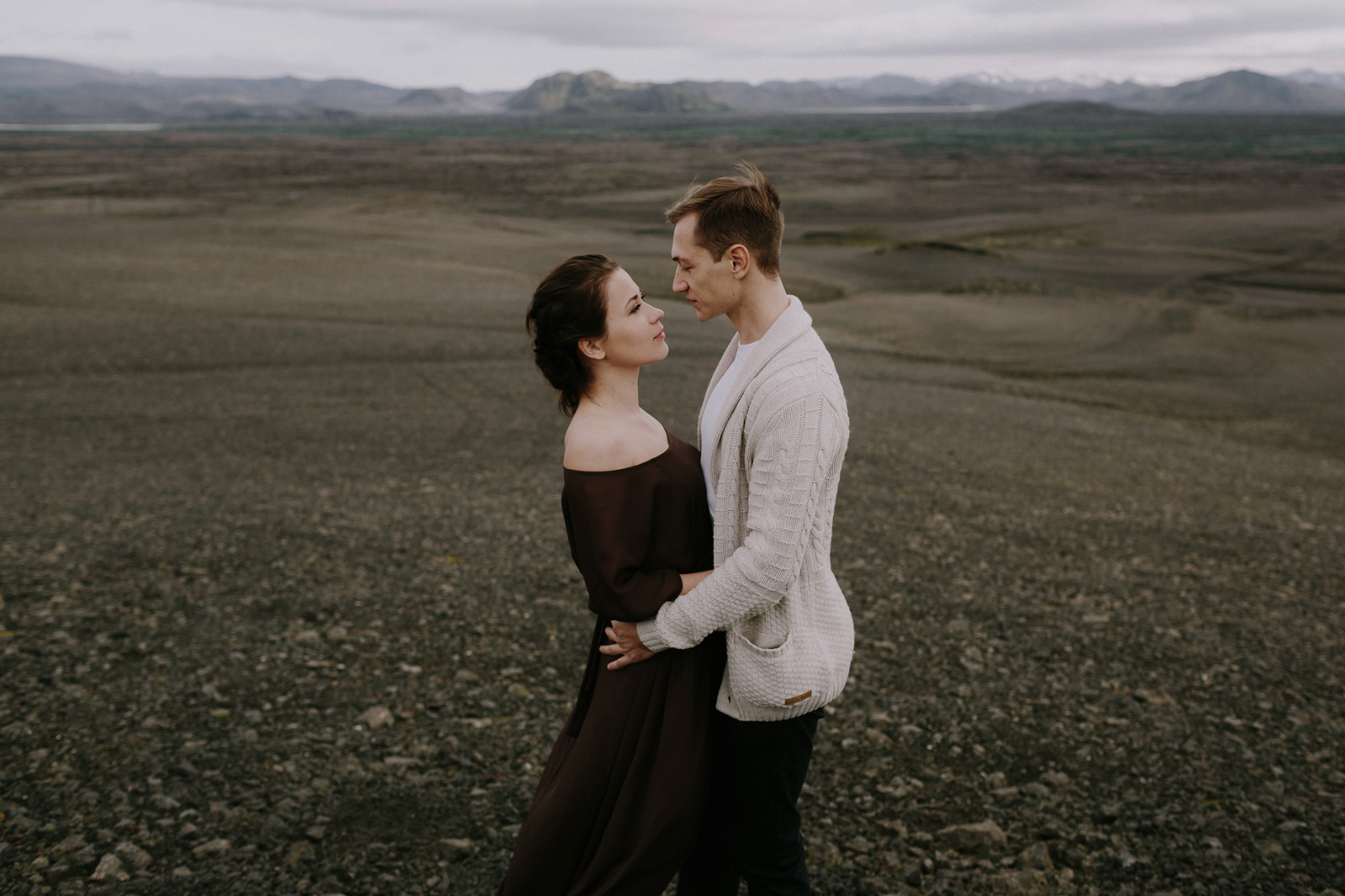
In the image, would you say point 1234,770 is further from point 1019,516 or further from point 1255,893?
point 1019,516

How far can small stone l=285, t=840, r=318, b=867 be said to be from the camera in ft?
12.6

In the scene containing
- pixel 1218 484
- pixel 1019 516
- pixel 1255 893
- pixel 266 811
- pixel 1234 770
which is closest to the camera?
pixel 1255 893

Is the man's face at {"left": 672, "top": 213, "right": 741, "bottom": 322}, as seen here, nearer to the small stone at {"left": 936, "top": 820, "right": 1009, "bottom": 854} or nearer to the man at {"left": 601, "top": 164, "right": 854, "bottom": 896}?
the man at {"left": 601, "top": 164, "right": 854, "bottom": 896}

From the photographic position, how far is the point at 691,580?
250 centimetres

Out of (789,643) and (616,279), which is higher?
(616,279)

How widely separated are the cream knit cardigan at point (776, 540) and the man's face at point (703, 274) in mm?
161

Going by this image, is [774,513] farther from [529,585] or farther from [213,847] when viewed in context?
[529,585]

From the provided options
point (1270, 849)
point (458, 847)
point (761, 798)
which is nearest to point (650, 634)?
point (761, 798)

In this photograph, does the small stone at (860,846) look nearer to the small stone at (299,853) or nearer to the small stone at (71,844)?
the small stone at (299,853)

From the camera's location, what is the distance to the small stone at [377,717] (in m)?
4.83

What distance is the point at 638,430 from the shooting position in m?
2.47

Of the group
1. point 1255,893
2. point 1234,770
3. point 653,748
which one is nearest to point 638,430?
point 653,748

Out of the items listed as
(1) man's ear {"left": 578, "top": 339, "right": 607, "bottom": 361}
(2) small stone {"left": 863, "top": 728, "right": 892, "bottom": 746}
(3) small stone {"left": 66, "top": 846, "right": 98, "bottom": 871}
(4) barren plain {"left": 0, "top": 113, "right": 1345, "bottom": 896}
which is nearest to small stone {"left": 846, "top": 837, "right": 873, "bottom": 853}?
(4) barren plain {"left": 0, "top": 113, "right": 1345, "bottom": 896}

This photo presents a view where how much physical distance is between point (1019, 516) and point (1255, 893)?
4.41 meters
